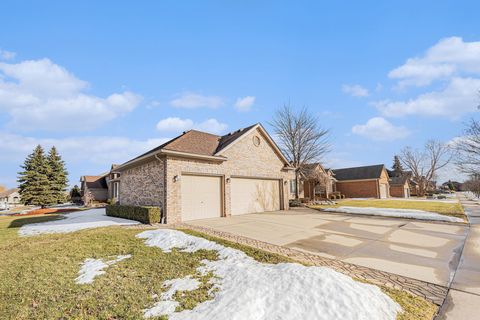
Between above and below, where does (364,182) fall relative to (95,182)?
below

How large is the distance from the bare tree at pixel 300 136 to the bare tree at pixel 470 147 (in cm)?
1078

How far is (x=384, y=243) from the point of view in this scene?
24.8ft

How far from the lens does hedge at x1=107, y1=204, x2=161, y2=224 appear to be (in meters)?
11.3

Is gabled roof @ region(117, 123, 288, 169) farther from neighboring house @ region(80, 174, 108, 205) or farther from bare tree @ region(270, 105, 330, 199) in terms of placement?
neighboring house @ region(80, 174, 108, 205)

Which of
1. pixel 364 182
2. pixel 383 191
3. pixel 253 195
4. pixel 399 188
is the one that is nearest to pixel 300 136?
pixel 253 195

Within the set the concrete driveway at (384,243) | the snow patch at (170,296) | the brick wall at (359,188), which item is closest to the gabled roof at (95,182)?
the concrete driveway at (384,243)

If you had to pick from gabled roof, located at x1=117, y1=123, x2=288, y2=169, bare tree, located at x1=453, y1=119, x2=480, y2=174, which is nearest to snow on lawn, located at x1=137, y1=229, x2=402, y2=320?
gabled roof, located at x1=117, y1=123, x2=288, y2=169

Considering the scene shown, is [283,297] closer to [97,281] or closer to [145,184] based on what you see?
[97,281]

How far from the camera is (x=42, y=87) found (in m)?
12.3

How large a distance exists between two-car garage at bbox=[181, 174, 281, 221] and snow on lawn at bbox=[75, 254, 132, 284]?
5971 mm

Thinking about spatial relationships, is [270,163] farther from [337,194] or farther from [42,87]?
[337,194]

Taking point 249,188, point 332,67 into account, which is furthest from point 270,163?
point 332,67

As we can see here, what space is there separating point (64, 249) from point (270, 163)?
1317cm

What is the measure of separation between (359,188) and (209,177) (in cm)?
3318
